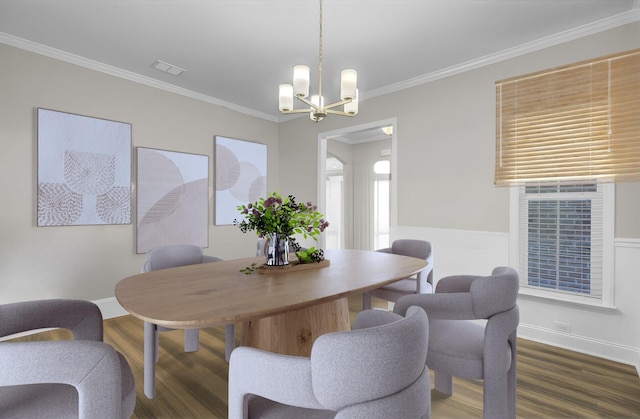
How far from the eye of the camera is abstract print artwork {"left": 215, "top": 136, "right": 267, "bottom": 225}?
4406 millimetres

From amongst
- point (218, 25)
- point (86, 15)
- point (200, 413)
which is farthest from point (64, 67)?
point (200, 413)

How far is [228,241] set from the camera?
455cm

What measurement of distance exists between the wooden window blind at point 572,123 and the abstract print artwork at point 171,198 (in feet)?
11.3

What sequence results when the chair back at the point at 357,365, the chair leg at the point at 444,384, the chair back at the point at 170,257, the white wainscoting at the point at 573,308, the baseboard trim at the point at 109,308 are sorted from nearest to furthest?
the chair back at the point at 357,365, the chair leg at the point at 444,384, the chair back at the point at 170,257, the white wainscoting at the point at 573,308, the baseboard trim at the point at 109,308

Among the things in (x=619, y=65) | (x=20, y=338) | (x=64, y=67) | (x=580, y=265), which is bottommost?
(x=20, y=338)

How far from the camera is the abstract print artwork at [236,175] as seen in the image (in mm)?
4406

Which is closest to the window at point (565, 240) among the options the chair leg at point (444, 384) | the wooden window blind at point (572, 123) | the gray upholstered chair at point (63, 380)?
the wooden window blind at point (572, 123)

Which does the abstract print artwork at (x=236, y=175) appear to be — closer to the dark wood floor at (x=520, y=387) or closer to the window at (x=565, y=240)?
the dark wood floor at (x=520, y=387)

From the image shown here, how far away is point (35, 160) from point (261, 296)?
117 inches

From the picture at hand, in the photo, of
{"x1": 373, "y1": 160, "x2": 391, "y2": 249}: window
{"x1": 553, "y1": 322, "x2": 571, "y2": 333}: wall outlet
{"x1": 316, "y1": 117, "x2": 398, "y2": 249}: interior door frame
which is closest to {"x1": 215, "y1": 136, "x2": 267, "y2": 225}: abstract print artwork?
{"x1": 316, "y1": 117, "x2": 398, "y2": 249}: interior door frame

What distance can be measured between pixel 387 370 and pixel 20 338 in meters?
3.63

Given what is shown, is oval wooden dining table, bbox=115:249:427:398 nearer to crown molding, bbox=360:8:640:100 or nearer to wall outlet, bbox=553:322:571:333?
wall outlet, bbox=553:322:571:333

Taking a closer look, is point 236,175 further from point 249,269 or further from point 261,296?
point 261,296

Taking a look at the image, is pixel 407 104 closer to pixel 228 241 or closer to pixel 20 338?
pixel 228 241
